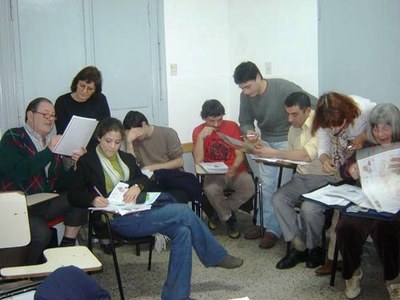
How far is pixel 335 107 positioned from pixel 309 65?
1159mm

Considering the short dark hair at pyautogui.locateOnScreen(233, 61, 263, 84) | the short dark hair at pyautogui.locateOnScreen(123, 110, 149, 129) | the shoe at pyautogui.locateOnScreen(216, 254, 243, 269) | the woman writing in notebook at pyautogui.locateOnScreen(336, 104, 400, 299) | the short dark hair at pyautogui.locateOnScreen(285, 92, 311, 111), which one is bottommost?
the shoe at pyautogui.locateOnScreen(216, 254, 243, 269)

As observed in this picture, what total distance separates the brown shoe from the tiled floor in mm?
45

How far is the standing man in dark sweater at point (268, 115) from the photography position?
373 centimetres

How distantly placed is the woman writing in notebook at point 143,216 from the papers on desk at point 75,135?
0.19 meters

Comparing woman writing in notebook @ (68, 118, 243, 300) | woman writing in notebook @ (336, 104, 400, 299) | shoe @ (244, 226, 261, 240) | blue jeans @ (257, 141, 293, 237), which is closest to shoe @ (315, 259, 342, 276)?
woman writing in notebook @ (336, 104, 400, 299)

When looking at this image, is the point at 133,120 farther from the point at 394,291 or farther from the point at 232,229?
the point at 394,291

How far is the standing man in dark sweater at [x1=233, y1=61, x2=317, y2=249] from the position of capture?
147 inches

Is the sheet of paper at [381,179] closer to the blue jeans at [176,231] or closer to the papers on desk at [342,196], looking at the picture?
the papers on desk at [342,196]

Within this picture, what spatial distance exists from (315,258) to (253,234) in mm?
710

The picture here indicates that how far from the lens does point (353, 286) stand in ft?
9.28

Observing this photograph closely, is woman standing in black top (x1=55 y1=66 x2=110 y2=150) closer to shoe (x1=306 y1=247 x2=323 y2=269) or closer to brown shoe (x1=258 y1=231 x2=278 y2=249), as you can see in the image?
brown shoe (x1=258 y1=231 x2=278 y2=249)

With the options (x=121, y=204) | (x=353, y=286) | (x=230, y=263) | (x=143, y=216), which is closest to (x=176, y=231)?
(x=143, y=216)

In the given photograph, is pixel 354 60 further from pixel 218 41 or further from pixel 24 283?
pixel 24 283

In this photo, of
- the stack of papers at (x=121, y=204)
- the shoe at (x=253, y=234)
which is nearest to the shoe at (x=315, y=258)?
the shoe at (x=253, y=234)
